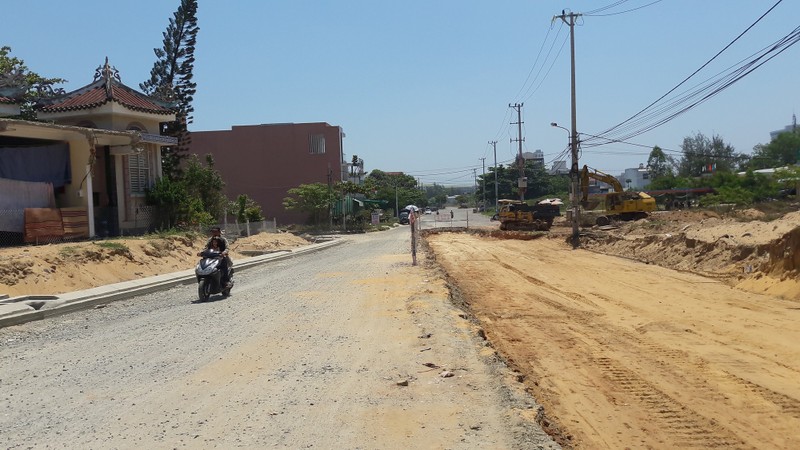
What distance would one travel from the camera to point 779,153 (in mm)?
85938

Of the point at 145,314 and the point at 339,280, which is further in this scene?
the point at 339,280

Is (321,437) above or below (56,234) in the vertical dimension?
below

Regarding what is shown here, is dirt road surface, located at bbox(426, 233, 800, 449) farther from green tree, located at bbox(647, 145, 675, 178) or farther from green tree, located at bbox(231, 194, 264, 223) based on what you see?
green tree, located at bbox(647, 145, 675, 178)

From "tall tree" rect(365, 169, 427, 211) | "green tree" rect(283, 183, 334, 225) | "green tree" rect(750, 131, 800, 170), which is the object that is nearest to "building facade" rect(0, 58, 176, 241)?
"green tree" rect(283, 183, 334, 225)

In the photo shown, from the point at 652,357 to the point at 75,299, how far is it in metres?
12.5

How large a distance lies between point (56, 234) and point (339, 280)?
981cm

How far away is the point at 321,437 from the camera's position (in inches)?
223

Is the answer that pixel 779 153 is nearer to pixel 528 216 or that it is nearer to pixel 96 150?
pixel 528 216

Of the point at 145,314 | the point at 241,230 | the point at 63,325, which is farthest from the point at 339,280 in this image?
the point at 241,230

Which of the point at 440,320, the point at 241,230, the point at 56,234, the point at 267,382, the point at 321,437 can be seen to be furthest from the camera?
the point at 241,230

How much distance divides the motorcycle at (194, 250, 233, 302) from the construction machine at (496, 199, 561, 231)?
32814 millimetres

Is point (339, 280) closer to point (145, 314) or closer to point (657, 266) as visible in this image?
point (145, 314)

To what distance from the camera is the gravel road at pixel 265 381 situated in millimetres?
5758

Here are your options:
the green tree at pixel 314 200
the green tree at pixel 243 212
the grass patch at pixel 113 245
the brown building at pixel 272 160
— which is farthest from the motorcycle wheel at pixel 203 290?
the brown building at pixel 272 160
